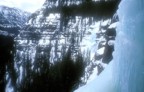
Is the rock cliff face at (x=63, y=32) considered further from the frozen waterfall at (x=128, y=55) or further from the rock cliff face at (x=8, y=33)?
the frozen waterfall at (x=128, y=55)

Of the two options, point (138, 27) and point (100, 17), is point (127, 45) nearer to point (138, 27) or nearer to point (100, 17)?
point (138, 27)

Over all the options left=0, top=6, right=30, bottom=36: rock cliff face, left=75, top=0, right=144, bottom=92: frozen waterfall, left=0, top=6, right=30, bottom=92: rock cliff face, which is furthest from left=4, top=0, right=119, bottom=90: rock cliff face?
left=75, top=0, right=144, bottom=92: frozen waterfall

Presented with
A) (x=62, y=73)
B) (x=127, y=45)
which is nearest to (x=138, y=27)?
(x=127, y=45)

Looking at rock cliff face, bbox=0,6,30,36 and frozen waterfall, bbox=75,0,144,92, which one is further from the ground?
rock cliff face, bbox=0,6,30,36

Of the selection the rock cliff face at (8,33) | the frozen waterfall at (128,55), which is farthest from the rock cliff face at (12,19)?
the frozen waterfall at (128,55)

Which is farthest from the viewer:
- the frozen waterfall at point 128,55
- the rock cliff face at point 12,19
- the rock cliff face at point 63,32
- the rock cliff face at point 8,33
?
the rock cliff face at point 12,19

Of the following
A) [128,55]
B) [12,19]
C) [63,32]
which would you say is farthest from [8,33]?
[128,55]

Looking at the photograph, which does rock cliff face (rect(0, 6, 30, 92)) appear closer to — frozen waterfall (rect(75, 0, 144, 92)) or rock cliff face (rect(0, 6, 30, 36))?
rock cliff face (rect(0, 6, 30, 36))

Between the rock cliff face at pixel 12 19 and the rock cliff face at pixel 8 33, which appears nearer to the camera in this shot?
the rock cliff face at pixel 8 33
